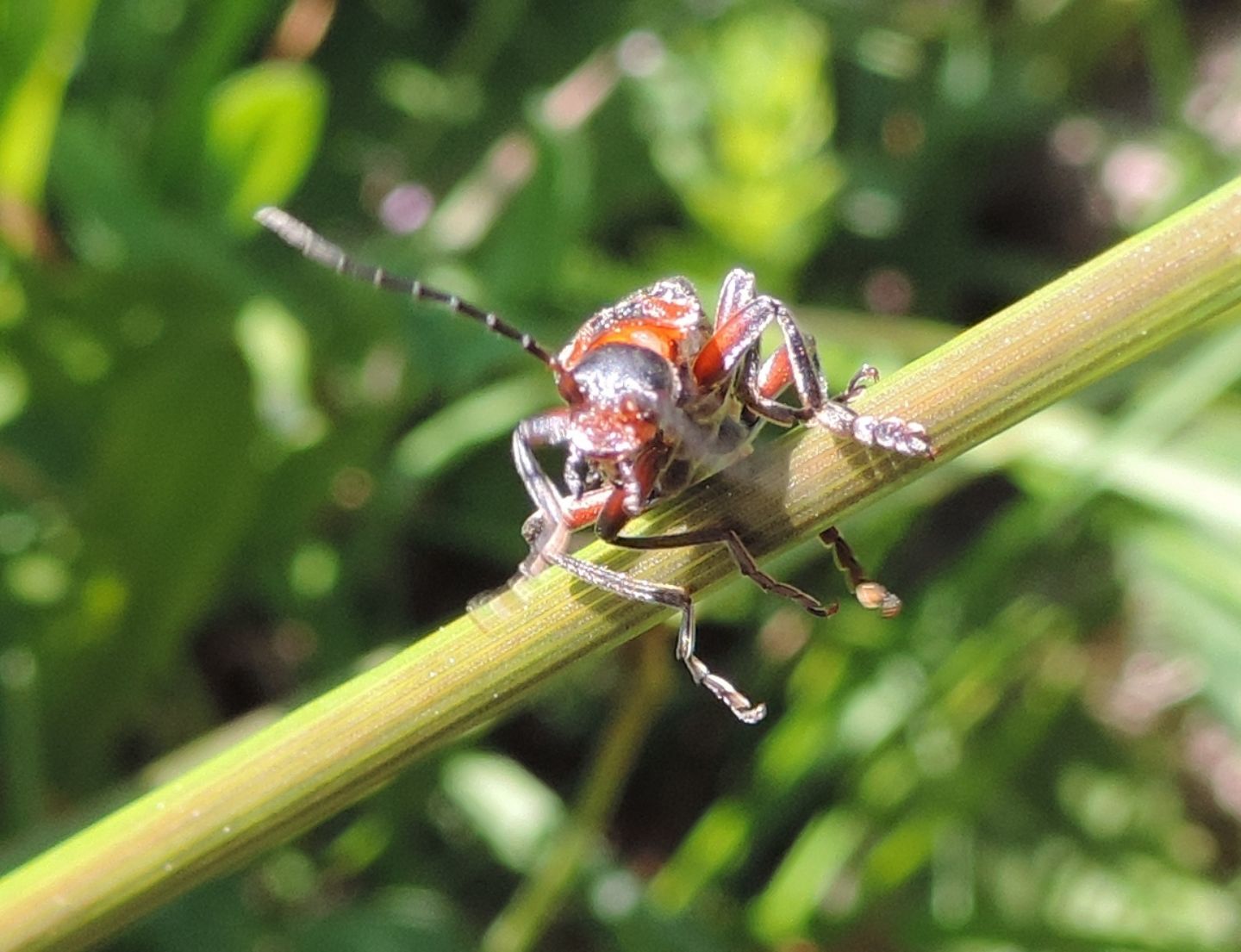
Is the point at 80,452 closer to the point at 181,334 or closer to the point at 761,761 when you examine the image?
the point at 181,334

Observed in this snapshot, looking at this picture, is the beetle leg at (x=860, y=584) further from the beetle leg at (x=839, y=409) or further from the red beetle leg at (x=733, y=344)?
the red beetle leg at (x=733, y=344)

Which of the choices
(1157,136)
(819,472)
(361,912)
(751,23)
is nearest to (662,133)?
(751,23)

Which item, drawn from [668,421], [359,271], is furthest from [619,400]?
[359,271]

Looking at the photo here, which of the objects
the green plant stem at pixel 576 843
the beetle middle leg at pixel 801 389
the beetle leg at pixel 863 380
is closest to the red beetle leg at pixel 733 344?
the beetle middle leg at pixel 801 389

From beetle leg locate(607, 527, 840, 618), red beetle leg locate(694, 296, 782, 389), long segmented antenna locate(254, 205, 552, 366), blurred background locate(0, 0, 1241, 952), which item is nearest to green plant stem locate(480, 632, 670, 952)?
blurred background locate(0, 0, 1241, 952)

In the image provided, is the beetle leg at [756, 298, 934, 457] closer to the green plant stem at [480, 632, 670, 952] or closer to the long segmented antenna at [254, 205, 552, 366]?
the long segmented antenna at [254, 205, 552, 366]

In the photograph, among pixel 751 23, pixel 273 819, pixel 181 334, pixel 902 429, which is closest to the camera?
pixel 902 429
